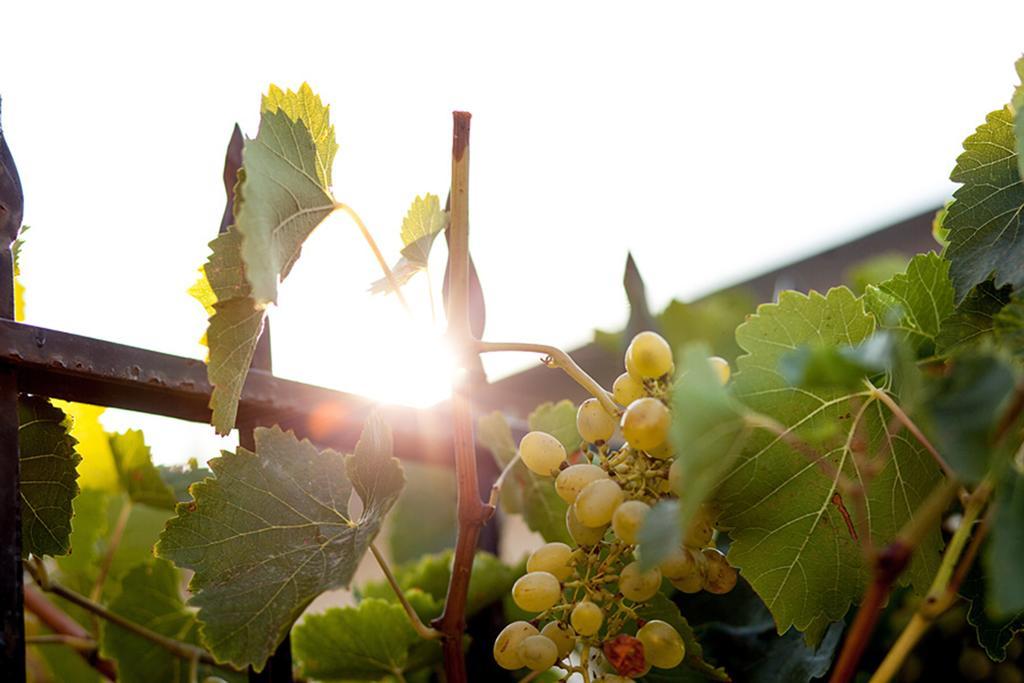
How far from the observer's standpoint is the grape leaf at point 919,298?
598mm

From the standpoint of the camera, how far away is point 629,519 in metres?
0.46

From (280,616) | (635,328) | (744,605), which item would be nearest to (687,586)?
(280,616)

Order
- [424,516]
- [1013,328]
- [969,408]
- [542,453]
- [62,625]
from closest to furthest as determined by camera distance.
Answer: [969,408] < [1013,328] < [542,453] < [62,625] < [424,516]

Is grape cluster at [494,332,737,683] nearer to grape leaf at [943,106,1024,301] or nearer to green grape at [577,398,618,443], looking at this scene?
green grape at [577,398,618,443]

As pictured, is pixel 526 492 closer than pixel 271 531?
No

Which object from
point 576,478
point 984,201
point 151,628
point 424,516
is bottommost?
point 424,516

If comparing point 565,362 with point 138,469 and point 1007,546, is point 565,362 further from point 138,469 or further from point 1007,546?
point 138,469

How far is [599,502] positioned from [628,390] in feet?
0.21

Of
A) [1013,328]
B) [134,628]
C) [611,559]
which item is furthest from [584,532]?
[134,628]

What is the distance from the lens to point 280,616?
1.66 feet

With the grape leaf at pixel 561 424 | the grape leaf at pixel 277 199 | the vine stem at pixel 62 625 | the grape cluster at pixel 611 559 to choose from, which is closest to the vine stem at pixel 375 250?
the grape leaf at pixel 277 199

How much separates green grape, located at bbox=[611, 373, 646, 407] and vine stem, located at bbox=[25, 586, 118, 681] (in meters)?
0.55

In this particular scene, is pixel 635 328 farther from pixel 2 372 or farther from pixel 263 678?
pixel 2 372

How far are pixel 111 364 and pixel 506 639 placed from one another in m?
0.29
